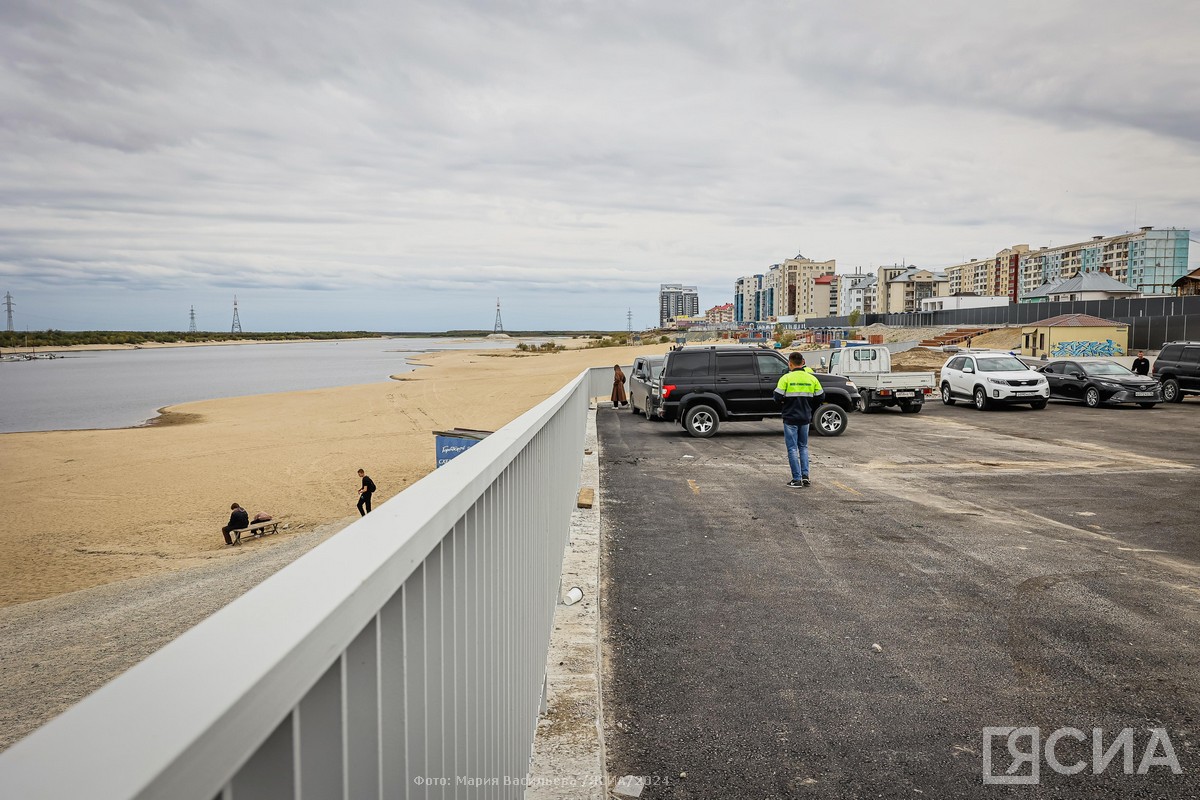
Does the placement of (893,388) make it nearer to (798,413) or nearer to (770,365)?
(770,365)

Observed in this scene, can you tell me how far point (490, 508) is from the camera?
9.43 ft

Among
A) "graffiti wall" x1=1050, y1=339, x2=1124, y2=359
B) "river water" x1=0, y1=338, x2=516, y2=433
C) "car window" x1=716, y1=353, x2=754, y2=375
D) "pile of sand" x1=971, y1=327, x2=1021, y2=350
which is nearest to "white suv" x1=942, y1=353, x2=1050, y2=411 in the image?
"car window" x1=716, y1=353, x2=754, y2=375

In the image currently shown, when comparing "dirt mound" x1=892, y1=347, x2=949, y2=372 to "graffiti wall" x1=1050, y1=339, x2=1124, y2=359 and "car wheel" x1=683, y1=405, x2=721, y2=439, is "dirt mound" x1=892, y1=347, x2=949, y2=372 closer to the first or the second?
"graffiti wall" x1=1050, y1=339, x2=1124, y2=359

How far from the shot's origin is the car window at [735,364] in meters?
19.7

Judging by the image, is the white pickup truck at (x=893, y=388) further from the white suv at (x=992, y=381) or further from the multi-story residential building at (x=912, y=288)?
the multi-story residential building at (x=912, y=288)

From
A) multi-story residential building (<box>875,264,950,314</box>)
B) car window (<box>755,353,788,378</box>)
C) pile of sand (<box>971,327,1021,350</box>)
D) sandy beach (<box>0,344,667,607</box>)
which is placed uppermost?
multi-story residential building (<box>875,264,950,314</box>)

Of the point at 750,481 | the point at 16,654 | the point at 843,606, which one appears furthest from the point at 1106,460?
the point at 16,654

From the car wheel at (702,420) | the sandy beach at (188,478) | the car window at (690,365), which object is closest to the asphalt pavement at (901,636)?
the sandy beach at (188,478)

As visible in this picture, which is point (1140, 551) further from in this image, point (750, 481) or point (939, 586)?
point (750, 481)

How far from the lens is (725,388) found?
64.7ft

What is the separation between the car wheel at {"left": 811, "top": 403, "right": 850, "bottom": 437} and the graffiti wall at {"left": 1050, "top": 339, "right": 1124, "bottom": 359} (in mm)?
34752

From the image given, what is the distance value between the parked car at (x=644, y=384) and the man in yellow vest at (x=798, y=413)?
35.6 ft

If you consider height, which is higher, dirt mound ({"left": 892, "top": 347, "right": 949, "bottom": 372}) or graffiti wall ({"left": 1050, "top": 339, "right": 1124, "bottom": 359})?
graffiti wall ({"left": 1050, "top": 339, "right": 1124, "bottom": 359})

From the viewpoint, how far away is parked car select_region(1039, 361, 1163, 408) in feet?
80.9
